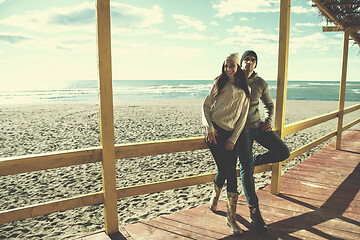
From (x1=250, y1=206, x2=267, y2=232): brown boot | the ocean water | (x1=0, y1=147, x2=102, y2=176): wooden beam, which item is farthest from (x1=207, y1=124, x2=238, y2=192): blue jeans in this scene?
the ocean water

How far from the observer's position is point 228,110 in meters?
2.18

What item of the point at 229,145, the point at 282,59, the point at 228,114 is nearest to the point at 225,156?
the point at 229,145

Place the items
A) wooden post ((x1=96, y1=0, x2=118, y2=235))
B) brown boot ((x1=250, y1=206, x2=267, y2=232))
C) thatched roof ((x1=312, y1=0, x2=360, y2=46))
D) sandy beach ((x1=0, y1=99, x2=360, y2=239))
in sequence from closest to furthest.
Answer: wooden post ((x1=96, y1=0, x2=118, y2=235)) → brown boot ((x1=250, y1=206, x2=267, y2=232)) → sandy beach ((x1=0, y1=99, x2=360, y2=239)) → thatched roof ((x1=312, y1=0, x2=360, y2=46))

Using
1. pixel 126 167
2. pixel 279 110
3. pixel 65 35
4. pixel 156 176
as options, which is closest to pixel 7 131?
pixel 126 167

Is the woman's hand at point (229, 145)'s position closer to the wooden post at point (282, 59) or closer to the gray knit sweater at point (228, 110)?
the gray knit sweater at point (228, 110)

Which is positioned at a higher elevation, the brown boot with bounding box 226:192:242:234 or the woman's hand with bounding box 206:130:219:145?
the woman's hand with bounding box 206:130:219:145

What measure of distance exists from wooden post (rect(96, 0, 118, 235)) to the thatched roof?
2.81m

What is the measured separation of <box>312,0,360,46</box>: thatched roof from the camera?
365 cm

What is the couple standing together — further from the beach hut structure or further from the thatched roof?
the thatched roof

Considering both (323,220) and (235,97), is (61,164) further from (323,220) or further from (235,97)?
(323,220)

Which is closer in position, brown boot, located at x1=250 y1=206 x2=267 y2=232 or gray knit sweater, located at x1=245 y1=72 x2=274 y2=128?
brown boot, located at x1=250 y1=206 x2=267 y2=232

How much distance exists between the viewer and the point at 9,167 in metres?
1.77

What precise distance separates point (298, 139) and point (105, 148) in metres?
7.35

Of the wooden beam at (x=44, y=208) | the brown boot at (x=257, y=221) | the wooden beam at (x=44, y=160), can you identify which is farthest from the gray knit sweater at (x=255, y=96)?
the wooden beam at (x=44, y=208)
